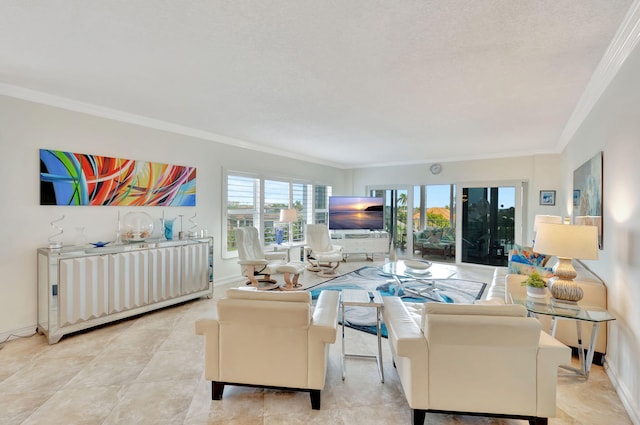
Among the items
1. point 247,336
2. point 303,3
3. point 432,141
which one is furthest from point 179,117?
point 432,141

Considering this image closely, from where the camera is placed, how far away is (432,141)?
203 inches

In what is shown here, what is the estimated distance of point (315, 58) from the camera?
7.63 ft

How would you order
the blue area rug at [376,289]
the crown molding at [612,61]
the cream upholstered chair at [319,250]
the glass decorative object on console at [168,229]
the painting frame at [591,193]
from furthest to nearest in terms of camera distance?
1. the cream upholstered chair at [319,250]
2. the glass decorative object on console at [168,229]
3. the blue area rug at [376,289]
4. the painting frame at [591,193]
5. the crown molding at [612,61]

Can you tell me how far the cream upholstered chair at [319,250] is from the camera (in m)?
6.01

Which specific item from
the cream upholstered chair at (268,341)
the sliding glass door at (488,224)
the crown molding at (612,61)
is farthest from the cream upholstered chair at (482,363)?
the sliding glass door at (488,224)

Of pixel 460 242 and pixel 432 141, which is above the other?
pixel 432 141

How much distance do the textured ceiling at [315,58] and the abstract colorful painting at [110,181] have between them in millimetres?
598

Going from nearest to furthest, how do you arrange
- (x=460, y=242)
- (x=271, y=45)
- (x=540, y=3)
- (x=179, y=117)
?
(x=540, y=3) < (x=271, y=45) < (x=179, y=117) < (x=460, y=242)

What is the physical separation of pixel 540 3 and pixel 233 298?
248 centimetres

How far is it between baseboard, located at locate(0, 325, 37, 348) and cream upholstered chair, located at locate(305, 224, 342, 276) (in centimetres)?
400

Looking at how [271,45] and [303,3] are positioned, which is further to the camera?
[271,45]

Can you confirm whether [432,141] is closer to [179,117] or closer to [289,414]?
[179,117]

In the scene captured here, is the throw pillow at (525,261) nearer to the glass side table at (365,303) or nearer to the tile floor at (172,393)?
the tile floor at (172,393)

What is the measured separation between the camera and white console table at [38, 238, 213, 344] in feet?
9.65
